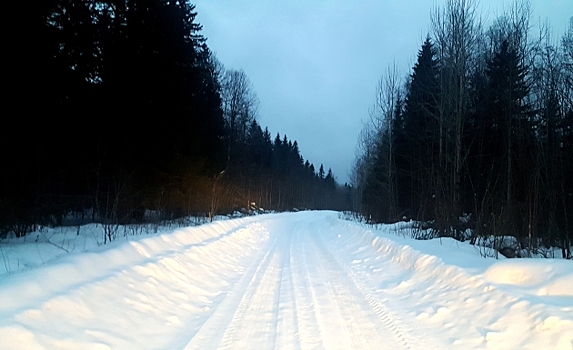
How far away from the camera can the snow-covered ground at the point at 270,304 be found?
4.08 metres

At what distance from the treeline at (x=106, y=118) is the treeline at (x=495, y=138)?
37.7 feet

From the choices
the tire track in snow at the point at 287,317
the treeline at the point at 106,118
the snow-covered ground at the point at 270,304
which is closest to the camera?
the snow-covered ground at the point at 270,304

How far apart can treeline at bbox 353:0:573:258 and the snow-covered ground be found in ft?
11.4

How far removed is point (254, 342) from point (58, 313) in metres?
2.35

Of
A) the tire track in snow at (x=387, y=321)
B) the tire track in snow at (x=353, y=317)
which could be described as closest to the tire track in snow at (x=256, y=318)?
the tire track in snow at (x=353, y=317)

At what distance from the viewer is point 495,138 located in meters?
21.1

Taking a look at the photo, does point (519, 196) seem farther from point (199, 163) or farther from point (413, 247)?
point (199, 163)

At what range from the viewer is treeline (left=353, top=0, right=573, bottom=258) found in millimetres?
10341

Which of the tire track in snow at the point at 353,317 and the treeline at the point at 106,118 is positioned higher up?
the treeline at the point at 106,118

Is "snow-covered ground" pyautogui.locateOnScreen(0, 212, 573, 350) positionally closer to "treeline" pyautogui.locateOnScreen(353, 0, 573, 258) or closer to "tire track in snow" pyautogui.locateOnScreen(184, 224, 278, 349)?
"tire track in snow" pyautogui.locateOnScreen(184, 224, 278, 349)

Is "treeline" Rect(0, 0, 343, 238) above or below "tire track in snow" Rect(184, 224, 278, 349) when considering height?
above

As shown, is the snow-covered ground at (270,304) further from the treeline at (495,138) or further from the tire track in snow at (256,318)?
the treeline at (495,138)

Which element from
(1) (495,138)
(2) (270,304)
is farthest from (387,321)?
(1) (495,138)

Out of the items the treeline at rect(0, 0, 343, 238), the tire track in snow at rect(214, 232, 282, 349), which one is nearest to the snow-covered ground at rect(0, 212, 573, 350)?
the tire track in snow at rect(214, 232, 282, 349)
